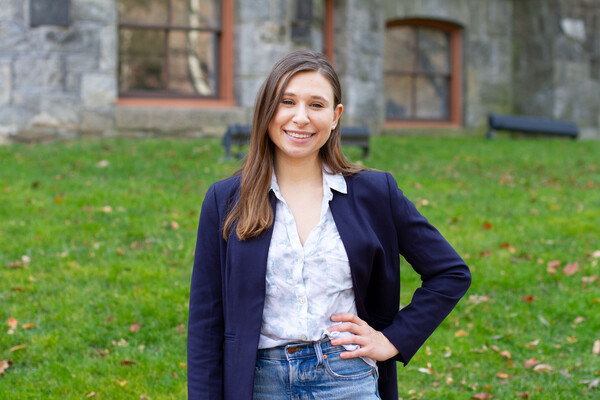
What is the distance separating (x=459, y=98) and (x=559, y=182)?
6.37 meters

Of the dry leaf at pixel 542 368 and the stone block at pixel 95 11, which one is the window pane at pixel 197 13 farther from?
the dry leaf at pixel 542 368

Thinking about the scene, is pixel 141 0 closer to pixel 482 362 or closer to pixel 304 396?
pixel 482 362

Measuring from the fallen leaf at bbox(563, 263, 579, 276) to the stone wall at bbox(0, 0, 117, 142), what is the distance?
22.8ft

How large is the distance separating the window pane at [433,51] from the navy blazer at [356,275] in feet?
41.9

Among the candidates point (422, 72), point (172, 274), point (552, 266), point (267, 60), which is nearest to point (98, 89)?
point (267, 60)

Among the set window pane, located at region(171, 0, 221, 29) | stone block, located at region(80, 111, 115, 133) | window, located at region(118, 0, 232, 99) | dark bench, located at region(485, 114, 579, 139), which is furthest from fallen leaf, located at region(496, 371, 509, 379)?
dark bench, located at region(485, 114, 579, 139)

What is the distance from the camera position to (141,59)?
1084cm

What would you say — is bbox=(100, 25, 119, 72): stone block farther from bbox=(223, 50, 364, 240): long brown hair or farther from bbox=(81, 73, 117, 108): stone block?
bbox=(223, 50, 364, 240): long brown hair

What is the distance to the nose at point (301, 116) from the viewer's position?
6.80 ft

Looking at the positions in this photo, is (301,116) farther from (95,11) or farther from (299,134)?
(95,11)

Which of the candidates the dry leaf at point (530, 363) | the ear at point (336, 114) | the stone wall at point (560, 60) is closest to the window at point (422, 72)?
the stone wall at point (560, 60)

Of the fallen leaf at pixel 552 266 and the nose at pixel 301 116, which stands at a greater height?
the nose at pixel 301 116

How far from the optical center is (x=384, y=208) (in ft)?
6.93

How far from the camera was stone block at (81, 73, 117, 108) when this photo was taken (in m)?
9.82
